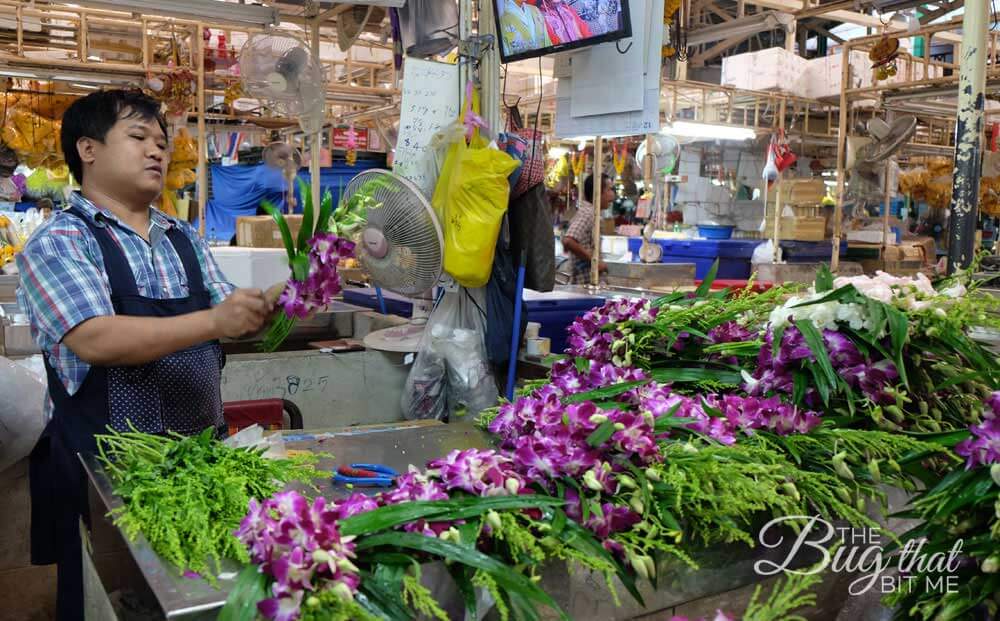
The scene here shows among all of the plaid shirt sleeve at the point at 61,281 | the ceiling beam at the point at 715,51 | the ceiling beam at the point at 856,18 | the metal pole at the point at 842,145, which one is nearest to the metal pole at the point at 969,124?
the plaid shirt sleeve at the point at 61,281

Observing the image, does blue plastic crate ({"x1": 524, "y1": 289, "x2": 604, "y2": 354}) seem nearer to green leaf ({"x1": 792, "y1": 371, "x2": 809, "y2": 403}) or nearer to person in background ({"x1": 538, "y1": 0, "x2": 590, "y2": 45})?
person in background ({"x1": 538, "y1": 0, "x2": 590, "y2": 45})

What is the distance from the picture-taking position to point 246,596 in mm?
1109

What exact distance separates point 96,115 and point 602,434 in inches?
60.7

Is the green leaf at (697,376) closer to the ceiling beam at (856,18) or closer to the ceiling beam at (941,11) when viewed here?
the ceiling beam at (941,11)

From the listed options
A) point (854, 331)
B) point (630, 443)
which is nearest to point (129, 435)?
point (630, 443)

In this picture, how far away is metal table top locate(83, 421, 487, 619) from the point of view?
45.1 inches

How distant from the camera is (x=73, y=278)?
1939mm

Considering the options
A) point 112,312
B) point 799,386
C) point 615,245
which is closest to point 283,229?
point 112,312

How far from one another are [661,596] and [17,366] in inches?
98.1

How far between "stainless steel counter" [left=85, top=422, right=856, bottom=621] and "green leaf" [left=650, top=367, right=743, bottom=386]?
491 mm

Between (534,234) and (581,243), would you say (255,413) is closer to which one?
(534,234)

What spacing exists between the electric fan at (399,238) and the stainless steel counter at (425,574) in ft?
4.39

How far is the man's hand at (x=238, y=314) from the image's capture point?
195cm

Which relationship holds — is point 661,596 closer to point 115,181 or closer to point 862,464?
point 862,464
